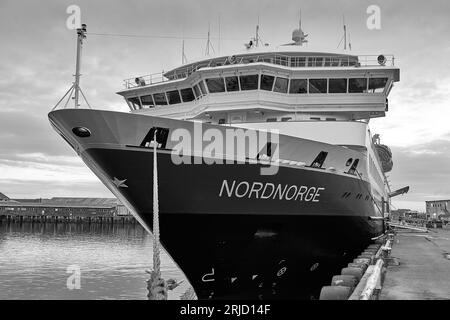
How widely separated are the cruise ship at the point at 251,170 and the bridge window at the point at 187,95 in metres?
0.61

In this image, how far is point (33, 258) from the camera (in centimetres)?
3856

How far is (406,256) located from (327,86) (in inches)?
259

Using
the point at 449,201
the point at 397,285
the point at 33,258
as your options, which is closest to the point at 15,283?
the point at 33,258

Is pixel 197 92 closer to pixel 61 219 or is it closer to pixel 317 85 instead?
pixel 317 85

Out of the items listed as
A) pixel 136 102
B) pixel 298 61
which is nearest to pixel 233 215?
pixel 298 61

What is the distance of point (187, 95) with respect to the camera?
17.4 meters

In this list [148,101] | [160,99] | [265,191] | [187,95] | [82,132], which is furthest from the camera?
[148,101]

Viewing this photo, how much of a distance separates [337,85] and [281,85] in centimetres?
220

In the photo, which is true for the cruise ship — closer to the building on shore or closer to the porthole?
the porthole

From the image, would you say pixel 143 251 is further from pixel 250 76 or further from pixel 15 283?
pixel 250 76

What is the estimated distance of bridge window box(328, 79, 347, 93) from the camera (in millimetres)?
16047

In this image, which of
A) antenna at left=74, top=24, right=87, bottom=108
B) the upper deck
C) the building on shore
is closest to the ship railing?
the upper deck

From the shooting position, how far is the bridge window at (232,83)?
15.4m

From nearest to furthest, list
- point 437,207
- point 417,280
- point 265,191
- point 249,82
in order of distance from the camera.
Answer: point 417,280
point 265,191
point 249,82
point 437,207
